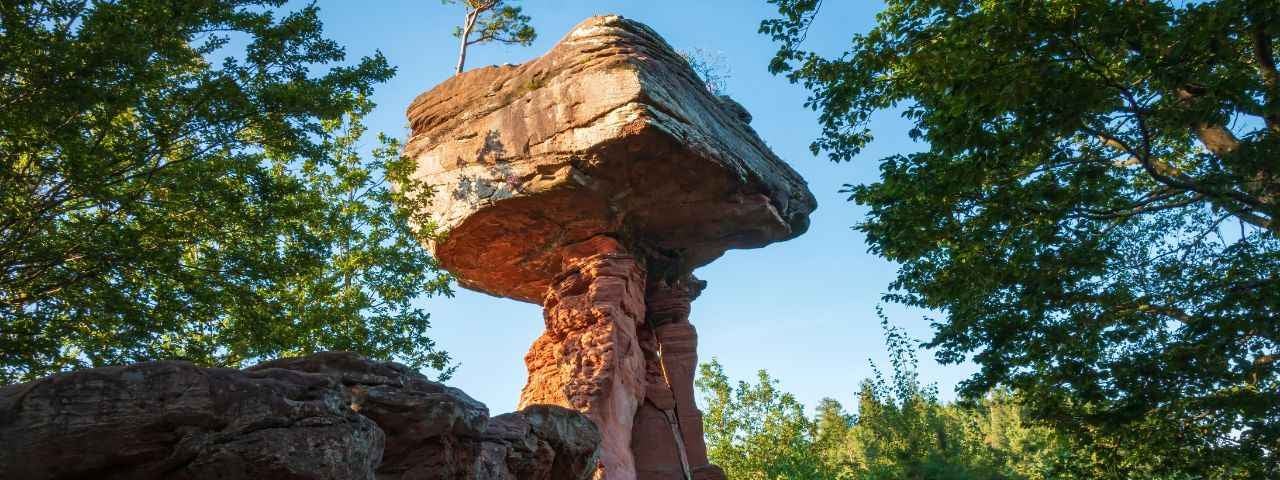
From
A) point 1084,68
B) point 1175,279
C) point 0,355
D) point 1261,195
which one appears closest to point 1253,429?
point 1175,279

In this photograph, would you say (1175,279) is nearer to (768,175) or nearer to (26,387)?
(768,175)

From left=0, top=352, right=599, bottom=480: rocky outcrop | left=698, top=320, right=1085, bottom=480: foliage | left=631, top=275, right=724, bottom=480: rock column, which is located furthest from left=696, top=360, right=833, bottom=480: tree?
left=0, top=352, right=599, bottom=480: rocky outcrop

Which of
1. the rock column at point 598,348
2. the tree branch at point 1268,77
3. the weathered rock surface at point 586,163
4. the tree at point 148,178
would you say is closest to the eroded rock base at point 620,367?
the rock column at point 598,348

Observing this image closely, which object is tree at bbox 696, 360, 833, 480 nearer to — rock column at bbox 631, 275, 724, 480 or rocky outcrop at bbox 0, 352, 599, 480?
rock column at bbox 631, 275, 724, 480

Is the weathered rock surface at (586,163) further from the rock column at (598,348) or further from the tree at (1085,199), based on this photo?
the tree at (1085,199)

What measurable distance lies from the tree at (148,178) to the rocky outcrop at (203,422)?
15.7ft

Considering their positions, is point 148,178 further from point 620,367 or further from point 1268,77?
point 1268,77

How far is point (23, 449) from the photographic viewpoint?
460 cm

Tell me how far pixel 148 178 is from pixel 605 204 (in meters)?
7.18

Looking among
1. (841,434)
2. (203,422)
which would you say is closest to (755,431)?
(841,434)

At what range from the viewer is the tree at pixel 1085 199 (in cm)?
827

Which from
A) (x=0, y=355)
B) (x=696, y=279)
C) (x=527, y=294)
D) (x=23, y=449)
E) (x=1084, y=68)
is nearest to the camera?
(x=23, y=449)

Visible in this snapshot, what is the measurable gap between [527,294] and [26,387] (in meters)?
12.5

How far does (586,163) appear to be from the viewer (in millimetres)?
13664
